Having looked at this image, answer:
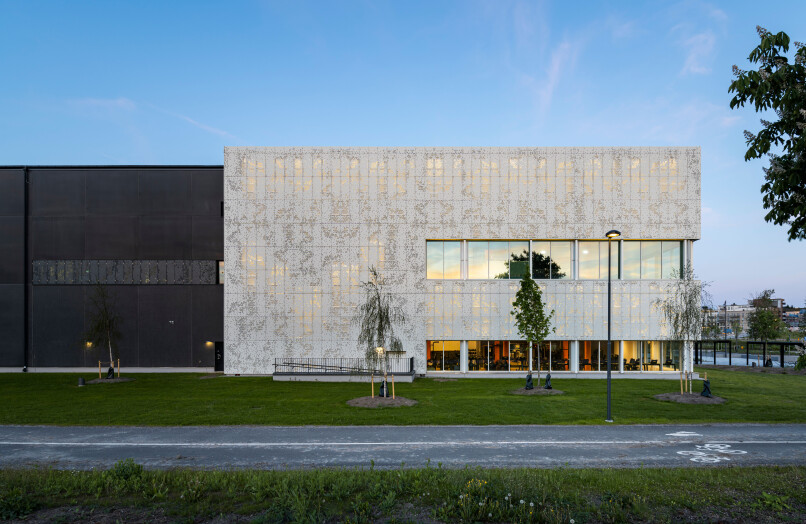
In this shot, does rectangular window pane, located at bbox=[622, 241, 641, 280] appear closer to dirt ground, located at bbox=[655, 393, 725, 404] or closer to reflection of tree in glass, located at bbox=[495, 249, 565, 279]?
reflection of tree in glass, located at bbox=[495, 249, 565, 279]

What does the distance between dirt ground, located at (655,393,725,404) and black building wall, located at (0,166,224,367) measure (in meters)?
30.9

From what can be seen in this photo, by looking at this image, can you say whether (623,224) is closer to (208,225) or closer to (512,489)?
(512,489)

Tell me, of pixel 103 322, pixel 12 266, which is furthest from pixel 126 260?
pixel 12 266

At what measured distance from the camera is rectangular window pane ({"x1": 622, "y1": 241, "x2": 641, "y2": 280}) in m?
33.6

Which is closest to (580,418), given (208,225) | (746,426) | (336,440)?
(746,426)

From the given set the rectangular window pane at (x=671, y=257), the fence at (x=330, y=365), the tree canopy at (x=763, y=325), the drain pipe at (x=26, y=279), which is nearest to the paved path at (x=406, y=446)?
the fence at (x=330, y=365)

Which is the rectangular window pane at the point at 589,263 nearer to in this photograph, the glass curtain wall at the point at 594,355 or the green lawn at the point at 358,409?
the glass curtain wall at the point at 594,355

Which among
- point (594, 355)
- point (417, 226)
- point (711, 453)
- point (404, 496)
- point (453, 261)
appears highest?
point (417, 226)

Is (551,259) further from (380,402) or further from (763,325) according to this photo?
(763,325)

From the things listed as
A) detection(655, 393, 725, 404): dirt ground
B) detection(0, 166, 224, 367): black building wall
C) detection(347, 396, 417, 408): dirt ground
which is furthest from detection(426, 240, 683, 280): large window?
detection(0, 166, 224, 367): black building wall

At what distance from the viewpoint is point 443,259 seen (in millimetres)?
34031

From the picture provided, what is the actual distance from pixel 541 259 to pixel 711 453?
71.1ft

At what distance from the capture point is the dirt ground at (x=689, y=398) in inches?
840

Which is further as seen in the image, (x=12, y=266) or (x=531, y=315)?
(x=12, y=266)
